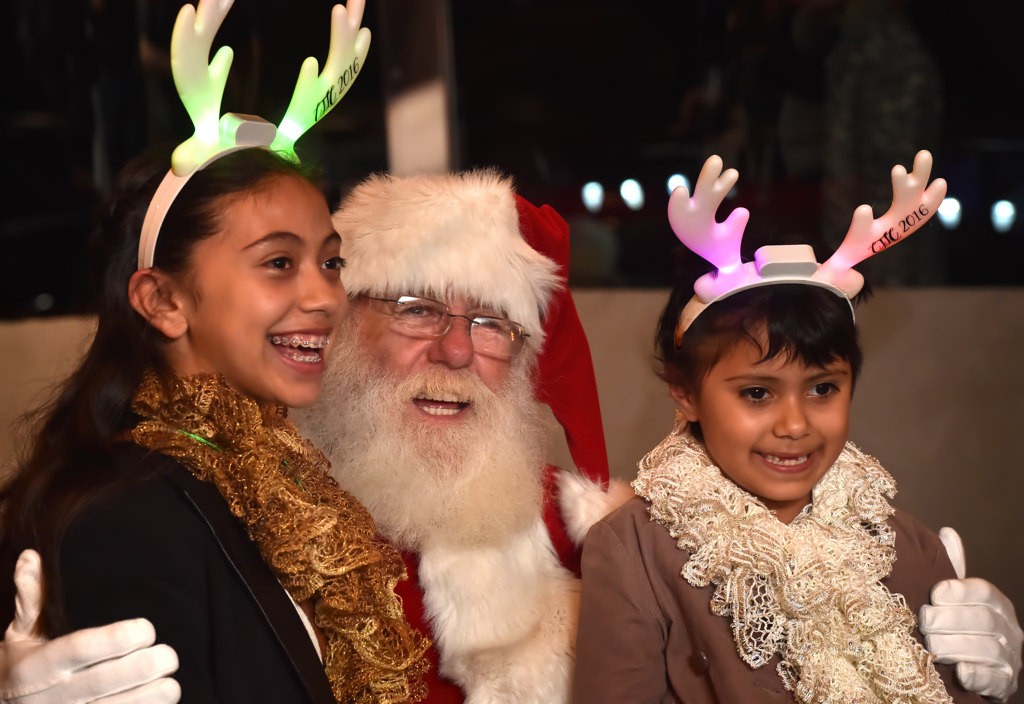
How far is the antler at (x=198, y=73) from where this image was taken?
178 cm

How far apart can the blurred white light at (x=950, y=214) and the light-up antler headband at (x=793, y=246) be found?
2.10m

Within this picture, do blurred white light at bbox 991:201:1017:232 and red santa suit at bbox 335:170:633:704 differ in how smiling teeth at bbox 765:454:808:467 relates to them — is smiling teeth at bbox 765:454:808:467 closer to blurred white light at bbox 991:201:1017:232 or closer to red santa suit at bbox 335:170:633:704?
red santa suit at bbox 335:170:633:704

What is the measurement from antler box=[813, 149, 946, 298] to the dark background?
62.5 inches

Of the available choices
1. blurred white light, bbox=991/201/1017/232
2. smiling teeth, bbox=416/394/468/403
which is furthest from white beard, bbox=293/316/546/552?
blurred white light, bbox=991/201/1017/232

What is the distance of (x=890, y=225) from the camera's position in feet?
6.81

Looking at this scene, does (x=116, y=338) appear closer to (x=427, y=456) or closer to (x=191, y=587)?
(x=191, y=587)

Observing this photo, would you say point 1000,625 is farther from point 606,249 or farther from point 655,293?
point 606,249

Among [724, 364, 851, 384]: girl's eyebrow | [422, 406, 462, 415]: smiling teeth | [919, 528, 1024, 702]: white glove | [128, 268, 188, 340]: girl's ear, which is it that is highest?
[128, 268, 188, 340]: girl's ear

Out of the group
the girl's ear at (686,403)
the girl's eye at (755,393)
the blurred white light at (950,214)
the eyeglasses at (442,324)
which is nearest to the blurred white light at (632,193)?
the blurred white light at (950,214)

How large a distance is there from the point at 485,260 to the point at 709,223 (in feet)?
1.85

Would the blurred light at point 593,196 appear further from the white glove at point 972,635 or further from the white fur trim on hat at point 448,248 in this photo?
the white glove at point 972,635

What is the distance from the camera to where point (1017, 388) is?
3811 millimetres

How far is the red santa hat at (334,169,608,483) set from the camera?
7.87 ft

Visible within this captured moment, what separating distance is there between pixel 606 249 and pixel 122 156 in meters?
1.75
